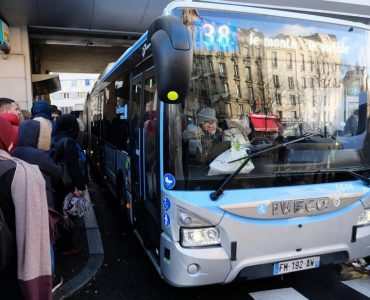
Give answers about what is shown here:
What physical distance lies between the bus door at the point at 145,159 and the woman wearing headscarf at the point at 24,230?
135cm

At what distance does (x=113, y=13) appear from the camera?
10719mm

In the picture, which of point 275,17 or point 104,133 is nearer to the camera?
point 275,17

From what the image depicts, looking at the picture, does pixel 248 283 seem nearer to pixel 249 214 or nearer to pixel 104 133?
pixel 249 214

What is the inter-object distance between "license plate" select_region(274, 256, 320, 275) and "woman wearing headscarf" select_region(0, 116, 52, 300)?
196cm

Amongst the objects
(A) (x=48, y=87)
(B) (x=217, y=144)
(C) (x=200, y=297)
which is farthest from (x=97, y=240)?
(A) (x=48, y=87)

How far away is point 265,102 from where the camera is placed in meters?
3.32

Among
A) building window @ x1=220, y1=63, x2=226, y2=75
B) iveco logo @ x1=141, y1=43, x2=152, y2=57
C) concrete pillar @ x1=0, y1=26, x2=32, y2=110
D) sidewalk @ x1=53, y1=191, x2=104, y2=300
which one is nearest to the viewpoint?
building window @ x1=220, y1=63, x2=226, y2=75

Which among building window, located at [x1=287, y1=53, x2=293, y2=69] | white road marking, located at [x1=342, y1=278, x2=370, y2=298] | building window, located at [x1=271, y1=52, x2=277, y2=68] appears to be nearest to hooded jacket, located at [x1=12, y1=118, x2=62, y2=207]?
building window, located at [x1=271, y1=52, x2=277, y2=68]

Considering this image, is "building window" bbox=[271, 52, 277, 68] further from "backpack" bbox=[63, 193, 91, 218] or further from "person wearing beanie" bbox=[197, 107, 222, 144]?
"backpack" bbox=[63, 193, 91, 218]

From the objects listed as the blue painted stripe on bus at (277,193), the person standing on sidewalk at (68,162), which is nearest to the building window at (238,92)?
the blue painted stripe on bus at (277,193)

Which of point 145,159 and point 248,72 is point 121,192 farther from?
point 248,72

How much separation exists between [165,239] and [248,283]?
4.39 ft

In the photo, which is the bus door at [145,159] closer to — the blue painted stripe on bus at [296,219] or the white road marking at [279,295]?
the blue painted stripe on bus at [296,219]

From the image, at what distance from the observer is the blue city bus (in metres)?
3.04
